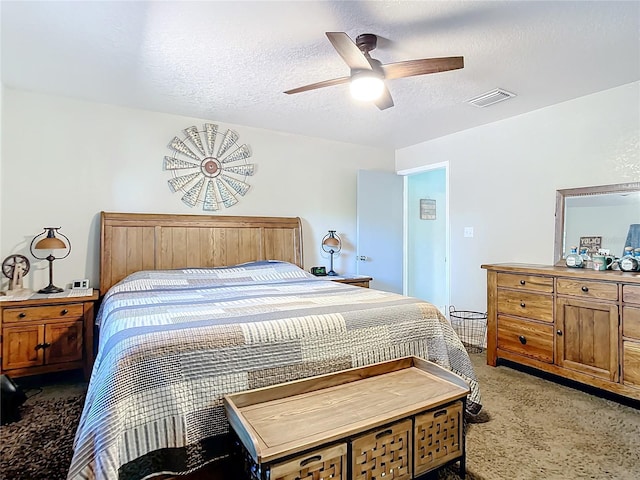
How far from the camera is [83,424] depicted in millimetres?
1412

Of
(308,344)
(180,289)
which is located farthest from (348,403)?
(180,289)

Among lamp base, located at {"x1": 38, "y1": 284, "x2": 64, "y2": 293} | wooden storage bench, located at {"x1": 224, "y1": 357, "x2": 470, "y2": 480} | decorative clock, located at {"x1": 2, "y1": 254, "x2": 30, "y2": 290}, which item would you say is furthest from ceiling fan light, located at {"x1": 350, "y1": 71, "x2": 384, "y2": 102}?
decorative clock, located at {"x1": 2, "y1": 254, "x2": 30, "y2": 290}

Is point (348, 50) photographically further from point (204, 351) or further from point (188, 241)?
point (188, 241)

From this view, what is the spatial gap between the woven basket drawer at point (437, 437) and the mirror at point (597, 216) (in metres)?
2.16

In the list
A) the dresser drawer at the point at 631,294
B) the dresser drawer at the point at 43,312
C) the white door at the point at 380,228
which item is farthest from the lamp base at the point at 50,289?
the dresser drawer at the point at 631,294

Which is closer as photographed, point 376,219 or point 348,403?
point 348,403

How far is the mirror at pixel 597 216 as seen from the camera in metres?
2.80

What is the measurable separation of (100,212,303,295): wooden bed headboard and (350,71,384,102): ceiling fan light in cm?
209

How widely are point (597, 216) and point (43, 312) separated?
441 centimetres

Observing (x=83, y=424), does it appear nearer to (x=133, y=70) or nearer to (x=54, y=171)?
(x=133, y=70)

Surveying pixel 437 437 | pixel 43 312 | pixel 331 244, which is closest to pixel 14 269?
pixel 43 312

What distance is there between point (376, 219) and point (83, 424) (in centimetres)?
386

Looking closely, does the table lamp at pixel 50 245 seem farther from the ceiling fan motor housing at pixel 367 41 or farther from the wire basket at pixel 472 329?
the wire basket at pixel 472 329

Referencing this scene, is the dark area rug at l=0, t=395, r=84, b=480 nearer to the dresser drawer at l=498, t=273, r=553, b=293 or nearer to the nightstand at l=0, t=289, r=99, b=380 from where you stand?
the nightstand at l=0, t=289, r=99, b=380
